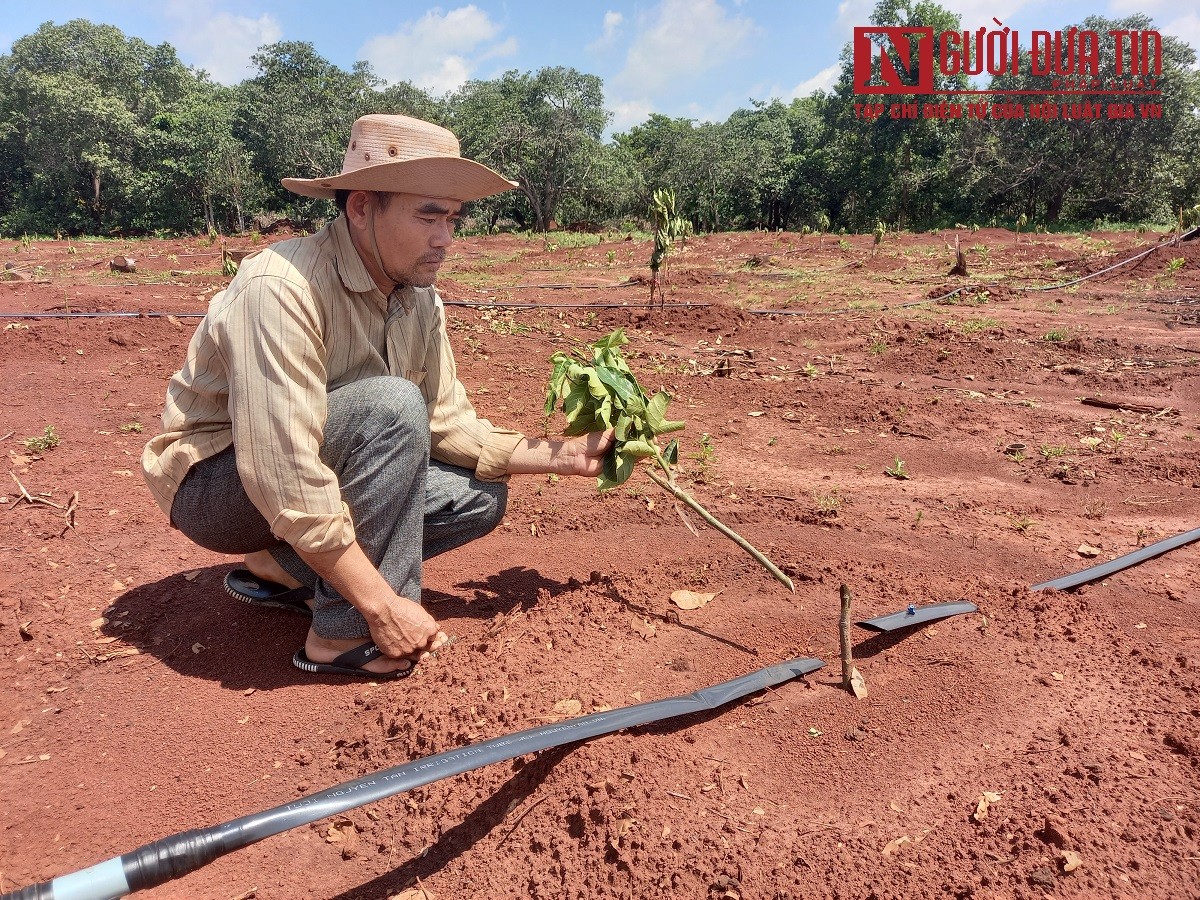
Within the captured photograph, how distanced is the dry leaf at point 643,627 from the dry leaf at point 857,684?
2.04 ft

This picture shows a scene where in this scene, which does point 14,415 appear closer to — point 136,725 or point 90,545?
point 90,545

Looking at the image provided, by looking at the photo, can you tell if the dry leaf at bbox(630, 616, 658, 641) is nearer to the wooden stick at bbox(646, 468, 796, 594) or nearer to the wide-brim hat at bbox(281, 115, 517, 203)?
the wooden stick at bbox(646, 468, 796, 594)

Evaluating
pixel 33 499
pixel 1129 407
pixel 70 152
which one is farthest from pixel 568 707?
pixel 70 152

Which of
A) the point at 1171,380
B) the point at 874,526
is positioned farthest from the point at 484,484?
the point at 1171,380

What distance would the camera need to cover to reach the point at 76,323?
20.6ft

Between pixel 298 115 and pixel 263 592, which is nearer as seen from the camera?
pixel 263 592

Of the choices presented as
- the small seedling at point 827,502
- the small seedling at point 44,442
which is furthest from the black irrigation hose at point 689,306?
the small seedling at point 827,502

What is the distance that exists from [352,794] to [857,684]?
137 cm

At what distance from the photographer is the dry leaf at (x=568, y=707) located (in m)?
1.96

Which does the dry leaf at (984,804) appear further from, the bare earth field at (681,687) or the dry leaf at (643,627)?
the dry leaf at (643,627)

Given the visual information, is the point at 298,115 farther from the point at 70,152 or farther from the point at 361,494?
the point at 361,494

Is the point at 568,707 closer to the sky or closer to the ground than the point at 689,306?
closer to the ground

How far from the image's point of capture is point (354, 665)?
221 cm

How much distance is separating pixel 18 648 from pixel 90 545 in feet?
2.13
